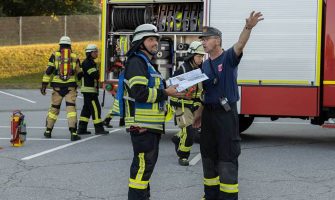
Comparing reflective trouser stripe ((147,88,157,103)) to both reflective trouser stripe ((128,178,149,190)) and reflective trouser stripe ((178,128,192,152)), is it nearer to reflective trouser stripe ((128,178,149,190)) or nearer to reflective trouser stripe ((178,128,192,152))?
reflective trouser stripe ((128,178,149,190))

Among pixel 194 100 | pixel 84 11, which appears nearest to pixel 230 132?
pixel 194 100

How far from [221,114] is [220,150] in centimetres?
34

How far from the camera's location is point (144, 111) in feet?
19.3

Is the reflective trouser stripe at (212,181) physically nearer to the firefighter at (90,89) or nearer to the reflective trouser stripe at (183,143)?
the reflective trouser stripe at (183,143)

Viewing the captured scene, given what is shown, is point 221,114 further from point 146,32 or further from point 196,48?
point 196,48

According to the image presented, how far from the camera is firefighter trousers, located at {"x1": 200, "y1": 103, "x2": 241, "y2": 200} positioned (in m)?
6.10

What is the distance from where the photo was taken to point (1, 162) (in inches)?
364

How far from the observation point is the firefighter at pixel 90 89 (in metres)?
12.2

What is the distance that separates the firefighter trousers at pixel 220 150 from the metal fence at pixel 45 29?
25.9 meters

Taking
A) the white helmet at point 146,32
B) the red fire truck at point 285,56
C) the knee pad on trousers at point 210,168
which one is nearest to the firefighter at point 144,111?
the white helmet at point 146,32

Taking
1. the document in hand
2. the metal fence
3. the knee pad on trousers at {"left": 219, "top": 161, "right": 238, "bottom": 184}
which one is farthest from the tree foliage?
the knee pad on trousers at {"left": 219, "top": 161, "right": 238, "bottom": 184}

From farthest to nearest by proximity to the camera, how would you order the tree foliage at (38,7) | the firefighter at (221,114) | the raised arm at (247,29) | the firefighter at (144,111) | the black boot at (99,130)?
the tree foliage at (38,7) → the black boot at (99,130) → the firefighter at (221,114) → the firefighter at (144,111) → the raised arm at (247,29)

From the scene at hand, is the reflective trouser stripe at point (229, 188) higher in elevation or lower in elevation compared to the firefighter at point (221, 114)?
lower

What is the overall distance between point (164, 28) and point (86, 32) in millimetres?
20933
